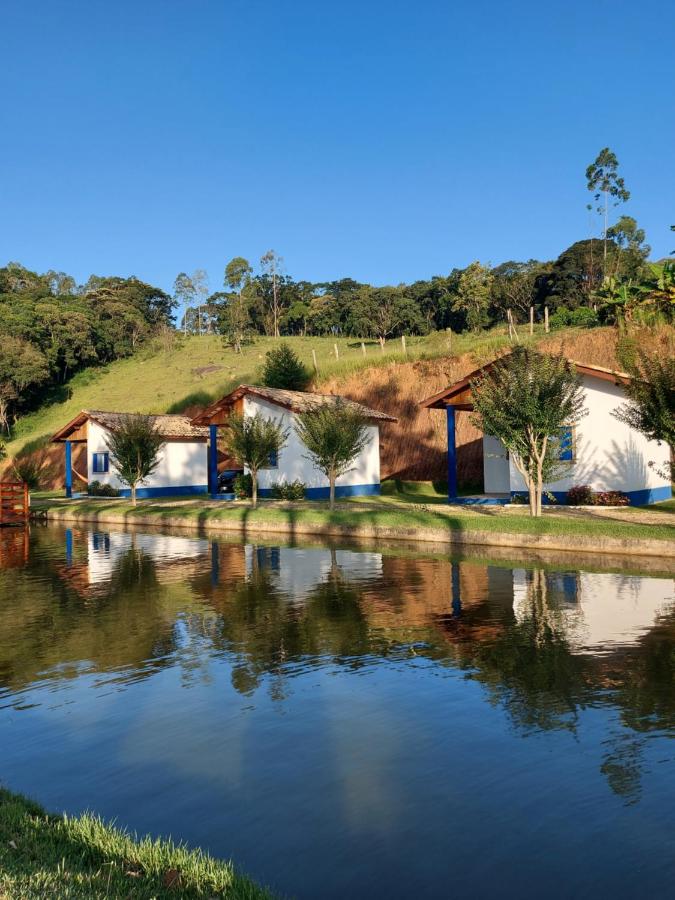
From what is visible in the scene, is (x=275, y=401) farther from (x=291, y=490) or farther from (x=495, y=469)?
(x=495, y=469)

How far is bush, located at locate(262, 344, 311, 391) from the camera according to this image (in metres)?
51.3

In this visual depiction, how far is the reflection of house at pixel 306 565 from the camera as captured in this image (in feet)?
48.6

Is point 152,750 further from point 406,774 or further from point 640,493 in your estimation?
point 640,493

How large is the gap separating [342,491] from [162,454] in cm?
1253

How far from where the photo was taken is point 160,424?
1722 inches

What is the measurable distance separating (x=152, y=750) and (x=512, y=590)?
851 cm

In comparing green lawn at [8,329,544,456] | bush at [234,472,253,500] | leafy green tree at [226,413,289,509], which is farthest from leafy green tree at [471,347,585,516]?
green lawn at [8,329,544,456]

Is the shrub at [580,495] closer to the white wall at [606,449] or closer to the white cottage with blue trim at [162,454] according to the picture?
the white wall at [606,449]

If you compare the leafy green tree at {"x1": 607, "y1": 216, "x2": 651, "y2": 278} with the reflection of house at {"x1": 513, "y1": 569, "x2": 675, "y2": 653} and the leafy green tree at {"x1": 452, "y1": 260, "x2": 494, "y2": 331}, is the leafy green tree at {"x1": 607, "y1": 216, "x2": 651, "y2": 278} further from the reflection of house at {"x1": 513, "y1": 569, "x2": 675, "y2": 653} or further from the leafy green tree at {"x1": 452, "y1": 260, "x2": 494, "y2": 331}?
the reflection of house at {"x1": 513, "y1": 569, "x2": 675, "y2": 653}

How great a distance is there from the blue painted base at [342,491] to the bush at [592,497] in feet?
40.3

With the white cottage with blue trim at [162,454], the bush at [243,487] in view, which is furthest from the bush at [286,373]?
the bush at [243,487]

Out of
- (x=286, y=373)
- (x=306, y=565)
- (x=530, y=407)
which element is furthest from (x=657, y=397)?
(x=286, y=373)

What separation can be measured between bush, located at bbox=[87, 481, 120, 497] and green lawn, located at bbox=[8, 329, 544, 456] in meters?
15.3

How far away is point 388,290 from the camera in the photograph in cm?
9812
